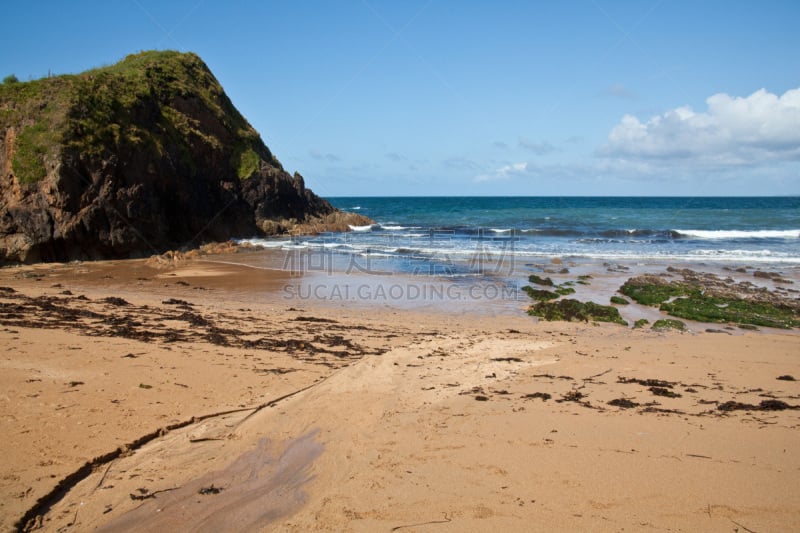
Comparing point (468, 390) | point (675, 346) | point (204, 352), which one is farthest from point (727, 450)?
point (204, 352)

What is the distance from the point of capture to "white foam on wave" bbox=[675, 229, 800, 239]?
3416 cm

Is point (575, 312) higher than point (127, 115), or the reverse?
point (127, 115)

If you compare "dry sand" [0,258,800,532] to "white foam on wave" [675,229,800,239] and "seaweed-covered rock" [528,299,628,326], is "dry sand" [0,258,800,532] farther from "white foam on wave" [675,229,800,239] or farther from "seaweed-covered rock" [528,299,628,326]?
"white foam on wave" [675,229,800,239]

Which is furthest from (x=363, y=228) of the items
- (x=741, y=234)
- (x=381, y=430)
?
(x=381, y=430)

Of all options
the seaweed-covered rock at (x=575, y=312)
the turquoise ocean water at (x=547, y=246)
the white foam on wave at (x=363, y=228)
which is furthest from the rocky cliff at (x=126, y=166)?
the seaweed-covered rock at (x=575, y=312)

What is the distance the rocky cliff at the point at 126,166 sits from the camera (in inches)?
704

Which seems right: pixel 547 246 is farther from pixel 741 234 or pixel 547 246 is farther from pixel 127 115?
pixel 127 115

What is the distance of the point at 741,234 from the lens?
35.8m

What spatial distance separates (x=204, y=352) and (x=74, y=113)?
16.8 m

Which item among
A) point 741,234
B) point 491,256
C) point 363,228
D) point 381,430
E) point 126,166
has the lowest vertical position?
point 381,430

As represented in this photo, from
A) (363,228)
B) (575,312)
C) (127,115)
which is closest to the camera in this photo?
(575,312)

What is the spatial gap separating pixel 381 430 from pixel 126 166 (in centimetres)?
1980

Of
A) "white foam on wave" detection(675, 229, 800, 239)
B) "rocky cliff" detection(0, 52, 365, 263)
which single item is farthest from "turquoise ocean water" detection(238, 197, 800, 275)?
"rocky cliff" detection(0, 52, 365, 263)

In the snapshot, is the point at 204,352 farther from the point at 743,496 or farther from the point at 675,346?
the point at 675,346
